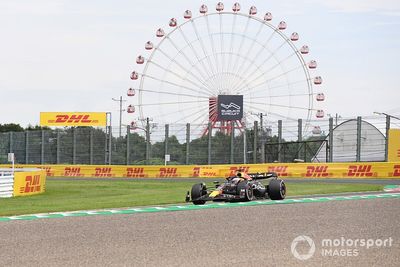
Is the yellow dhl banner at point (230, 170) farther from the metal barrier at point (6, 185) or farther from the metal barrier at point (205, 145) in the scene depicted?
the metal barrier at point (6, 185)

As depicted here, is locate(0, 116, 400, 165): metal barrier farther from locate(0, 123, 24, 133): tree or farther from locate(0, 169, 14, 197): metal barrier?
locate(0, 123, 24, 133): tree

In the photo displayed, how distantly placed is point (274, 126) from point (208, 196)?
73.9 ft

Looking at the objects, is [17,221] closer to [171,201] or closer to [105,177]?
[171,201]

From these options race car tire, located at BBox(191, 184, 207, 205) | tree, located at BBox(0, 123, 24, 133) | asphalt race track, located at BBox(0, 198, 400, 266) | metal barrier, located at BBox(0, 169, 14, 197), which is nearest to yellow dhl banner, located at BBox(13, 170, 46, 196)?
metal barrier, located at BBox(0, 169, 14, 197)

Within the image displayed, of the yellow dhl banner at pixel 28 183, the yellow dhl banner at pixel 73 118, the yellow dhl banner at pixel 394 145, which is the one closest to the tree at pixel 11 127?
the yellow dhl banner at pixel 73 118

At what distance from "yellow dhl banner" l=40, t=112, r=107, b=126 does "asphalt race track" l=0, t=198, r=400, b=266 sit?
194ft

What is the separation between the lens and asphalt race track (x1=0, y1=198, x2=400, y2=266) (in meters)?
8.87

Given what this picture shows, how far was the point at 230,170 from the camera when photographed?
3675cm

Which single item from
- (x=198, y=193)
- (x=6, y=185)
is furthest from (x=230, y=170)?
(x=198, y=193)

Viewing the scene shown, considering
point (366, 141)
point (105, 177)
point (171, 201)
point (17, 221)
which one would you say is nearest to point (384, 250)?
point (17, 221)

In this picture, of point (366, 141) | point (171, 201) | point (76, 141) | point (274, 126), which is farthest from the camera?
point (76, 141)

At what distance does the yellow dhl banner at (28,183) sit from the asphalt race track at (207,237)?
1049 centimetres

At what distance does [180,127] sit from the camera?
43.2 meters

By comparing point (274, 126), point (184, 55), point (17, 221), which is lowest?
point (17, 221)
